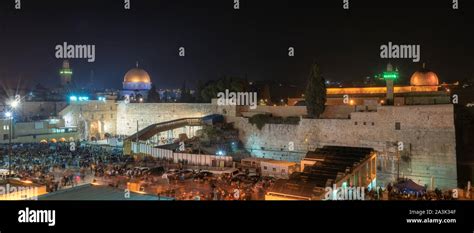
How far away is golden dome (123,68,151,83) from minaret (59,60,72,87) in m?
15.2

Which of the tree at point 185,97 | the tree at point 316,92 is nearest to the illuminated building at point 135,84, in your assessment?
the tree at point 185,97

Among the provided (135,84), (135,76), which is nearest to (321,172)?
(135,84)

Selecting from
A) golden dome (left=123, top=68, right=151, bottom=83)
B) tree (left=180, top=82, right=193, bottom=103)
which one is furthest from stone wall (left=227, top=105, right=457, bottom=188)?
golden dome (left=123, top=68, right=151, bottom=83)

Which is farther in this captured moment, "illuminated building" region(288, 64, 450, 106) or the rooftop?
"illuminated building" region(288, 64, 450, 106)

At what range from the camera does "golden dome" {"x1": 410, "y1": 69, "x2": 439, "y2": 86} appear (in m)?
31.3

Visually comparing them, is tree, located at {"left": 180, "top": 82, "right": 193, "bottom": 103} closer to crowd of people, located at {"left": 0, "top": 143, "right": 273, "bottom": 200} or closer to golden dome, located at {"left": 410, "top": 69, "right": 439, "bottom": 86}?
crowd of people, located at {"left": 0, "top": 143, "right": 273, "bottom": 200}

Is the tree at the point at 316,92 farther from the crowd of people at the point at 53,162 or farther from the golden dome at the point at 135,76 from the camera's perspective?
the golden dome at the point at 135,76

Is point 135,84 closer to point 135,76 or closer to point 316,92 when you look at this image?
point 135,76

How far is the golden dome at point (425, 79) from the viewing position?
103ft

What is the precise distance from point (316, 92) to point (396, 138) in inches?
239

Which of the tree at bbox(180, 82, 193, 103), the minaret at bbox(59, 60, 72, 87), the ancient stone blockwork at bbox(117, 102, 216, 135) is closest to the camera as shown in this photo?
the ancient stone blockwork at bbox(117, 102, 216, 135)

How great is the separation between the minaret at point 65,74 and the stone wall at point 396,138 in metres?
45.7

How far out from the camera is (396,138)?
2284 cm
